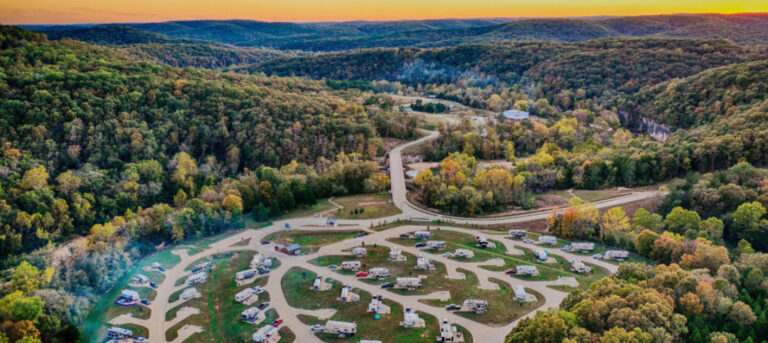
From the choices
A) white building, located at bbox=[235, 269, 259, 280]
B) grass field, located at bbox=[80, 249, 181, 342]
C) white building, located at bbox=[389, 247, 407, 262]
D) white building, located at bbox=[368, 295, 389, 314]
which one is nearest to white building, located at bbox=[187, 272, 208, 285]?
white building, located at bbox=[235, 269, 259, 280]

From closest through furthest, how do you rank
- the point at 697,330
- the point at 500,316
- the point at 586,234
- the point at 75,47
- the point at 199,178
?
1. the point at 697,330
2. the point at 500,316
3. the point at 586,234
4. the point at 199,178
5. the point at 75,47

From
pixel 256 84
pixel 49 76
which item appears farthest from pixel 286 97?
pixel 49 76

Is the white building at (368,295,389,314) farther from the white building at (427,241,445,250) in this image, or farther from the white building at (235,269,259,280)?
the white building at (235,269,259,280)

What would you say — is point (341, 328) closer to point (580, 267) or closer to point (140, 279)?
point (140, 279)

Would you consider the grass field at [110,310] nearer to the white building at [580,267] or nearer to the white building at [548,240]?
the white building at [580,267]

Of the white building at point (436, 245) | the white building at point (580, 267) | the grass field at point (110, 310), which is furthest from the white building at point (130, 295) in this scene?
the white building at point (580, 267)

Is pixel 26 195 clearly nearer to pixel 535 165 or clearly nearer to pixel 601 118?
pixel 535 165

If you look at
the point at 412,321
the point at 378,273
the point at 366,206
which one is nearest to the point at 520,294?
the point at 412,321
